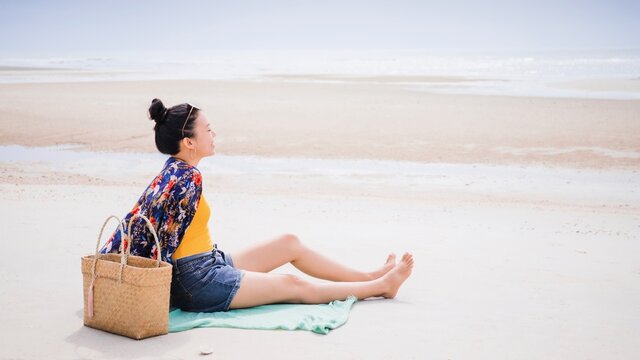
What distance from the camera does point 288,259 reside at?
15.2ft

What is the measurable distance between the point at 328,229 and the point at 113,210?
2364 mm

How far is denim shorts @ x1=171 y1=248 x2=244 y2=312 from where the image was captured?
4.03m

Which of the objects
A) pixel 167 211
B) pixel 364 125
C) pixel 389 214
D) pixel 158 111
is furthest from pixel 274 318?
pixel 364 125

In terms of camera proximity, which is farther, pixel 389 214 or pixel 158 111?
pixel 389 214

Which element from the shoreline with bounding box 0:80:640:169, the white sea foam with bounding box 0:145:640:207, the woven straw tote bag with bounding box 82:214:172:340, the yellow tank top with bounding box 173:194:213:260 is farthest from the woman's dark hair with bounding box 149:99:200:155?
the shoreline with bounding box 0:80:640:169

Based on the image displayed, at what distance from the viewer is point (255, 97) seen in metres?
24.6

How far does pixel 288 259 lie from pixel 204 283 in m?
0.73

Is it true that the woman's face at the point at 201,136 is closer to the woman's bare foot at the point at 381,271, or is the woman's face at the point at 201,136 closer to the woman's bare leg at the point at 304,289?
the woman's bare leg at the point at 304,289

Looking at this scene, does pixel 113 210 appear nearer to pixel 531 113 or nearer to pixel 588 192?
pixel 588 192

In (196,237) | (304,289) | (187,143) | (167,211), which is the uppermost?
(187,143)

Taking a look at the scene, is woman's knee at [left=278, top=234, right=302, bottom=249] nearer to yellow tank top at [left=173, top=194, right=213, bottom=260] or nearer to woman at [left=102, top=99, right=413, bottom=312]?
woman at [left=102, top=99, right=413, bottom=312]

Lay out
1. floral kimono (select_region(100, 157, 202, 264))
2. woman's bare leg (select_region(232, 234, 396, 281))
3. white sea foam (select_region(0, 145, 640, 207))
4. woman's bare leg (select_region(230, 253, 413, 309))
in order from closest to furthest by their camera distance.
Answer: floral kimono (select_region(100, 157, 202, 264))
woman's bare leg (select_region(230, 253, 413, 309))
woman's bare leg (select_region(232, 234, 396, 281))
white sea foam (select_region(0, 145, 640, 207))

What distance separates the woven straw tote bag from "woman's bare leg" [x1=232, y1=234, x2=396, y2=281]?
2.81 feet

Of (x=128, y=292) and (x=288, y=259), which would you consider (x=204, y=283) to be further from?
(x=288, y=259)
